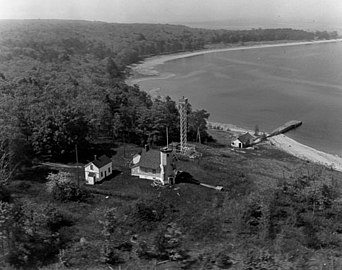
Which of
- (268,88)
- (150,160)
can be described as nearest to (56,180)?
(150,160)

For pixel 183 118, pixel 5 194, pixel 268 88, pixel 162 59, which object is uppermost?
pixel 162 59

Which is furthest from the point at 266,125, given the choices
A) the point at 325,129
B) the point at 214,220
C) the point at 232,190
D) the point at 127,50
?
the point at 127,50

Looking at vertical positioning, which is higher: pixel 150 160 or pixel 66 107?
pixel 66 107

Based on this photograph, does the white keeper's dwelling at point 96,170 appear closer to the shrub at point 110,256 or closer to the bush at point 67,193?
the bush at point 67,193

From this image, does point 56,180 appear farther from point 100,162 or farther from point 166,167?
point 166,167

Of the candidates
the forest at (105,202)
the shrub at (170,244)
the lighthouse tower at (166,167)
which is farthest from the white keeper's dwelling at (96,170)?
the shrub at (170,244)

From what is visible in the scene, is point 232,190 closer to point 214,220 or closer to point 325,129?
point 214,220
